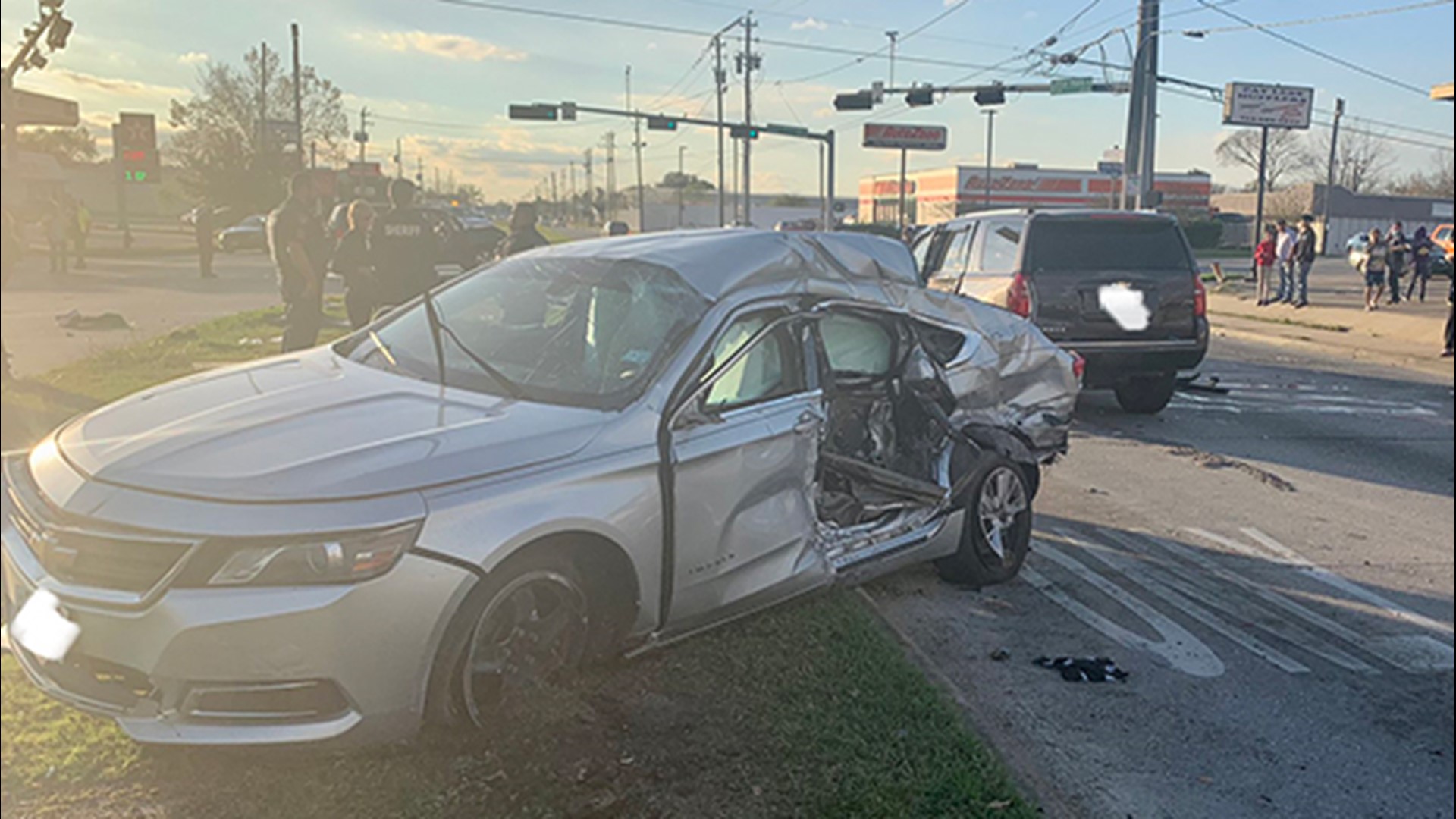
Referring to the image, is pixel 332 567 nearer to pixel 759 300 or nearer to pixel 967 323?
pixel 759 300

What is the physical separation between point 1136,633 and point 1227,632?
0.41m

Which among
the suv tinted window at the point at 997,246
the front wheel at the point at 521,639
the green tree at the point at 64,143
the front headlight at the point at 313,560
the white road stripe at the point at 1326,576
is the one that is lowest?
the white road stripe at the point at 1326,576

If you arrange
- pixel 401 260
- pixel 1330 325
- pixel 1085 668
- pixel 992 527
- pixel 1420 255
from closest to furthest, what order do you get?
pixel 1085 668 → pixel 992 527 → pixel 401 260 → pixel 1330 325 → pixel 1420 255

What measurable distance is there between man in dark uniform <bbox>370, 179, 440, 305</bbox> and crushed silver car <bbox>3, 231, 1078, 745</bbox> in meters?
4.21

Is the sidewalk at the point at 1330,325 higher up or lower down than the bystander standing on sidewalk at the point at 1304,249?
lower down

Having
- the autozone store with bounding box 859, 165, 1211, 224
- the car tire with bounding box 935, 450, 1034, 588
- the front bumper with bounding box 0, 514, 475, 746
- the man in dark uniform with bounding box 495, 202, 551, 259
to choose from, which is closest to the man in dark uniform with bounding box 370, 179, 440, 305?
the man in dark uniform with bounding box 495, 202, 551, 259

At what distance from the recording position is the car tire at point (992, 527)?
528 cm

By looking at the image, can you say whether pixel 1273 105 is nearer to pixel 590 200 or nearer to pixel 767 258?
pixel 767 258

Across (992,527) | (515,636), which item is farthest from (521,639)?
(992,527)

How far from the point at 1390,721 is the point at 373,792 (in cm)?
349

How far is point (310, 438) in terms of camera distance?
3.30m

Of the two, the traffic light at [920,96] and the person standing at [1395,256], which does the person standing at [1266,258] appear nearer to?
the person standing at [1395,256]

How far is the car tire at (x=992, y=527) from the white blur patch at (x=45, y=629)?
3753 mm

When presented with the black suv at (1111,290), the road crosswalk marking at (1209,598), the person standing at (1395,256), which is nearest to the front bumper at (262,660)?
the road crosswalk marking at (1209,598)
